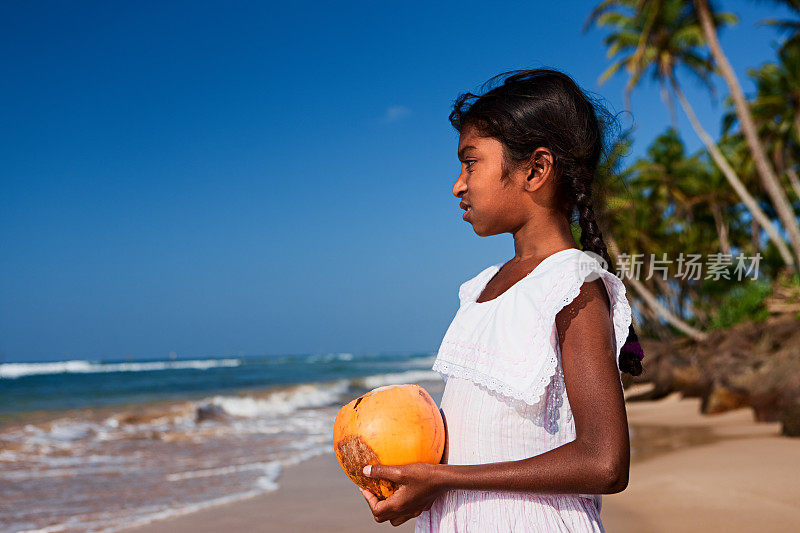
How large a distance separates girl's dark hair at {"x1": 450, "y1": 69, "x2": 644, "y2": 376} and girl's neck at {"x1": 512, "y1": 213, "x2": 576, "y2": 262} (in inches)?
2.0

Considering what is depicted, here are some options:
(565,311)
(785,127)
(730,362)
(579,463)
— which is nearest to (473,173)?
(565,311)

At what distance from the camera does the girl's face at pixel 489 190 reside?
149 centimetres

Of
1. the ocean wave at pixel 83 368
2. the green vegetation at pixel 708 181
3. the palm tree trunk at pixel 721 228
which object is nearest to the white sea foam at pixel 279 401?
the green vegetation at pixel 708 181

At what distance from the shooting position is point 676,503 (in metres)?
5.65

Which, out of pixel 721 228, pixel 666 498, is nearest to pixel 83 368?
pixel 721 228

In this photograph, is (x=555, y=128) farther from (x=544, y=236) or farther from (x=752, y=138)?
(x=752, y=138)

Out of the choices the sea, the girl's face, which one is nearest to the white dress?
the girl's face

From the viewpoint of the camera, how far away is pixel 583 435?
1248 mm

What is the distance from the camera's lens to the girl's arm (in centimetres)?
124

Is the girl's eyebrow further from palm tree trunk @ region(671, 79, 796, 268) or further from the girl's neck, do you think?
A: palm tree trunk @ region(671, 79, 796, 268)

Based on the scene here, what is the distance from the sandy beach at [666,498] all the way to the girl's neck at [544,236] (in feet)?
13.7

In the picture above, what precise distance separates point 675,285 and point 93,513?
119 feet

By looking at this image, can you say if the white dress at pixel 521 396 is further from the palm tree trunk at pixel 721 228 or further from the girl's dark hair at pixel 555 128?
the palm tree trunk at pixel 721 228

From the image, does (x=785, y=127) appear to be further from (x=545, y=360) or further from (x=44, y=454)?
(x=545, y=360)
